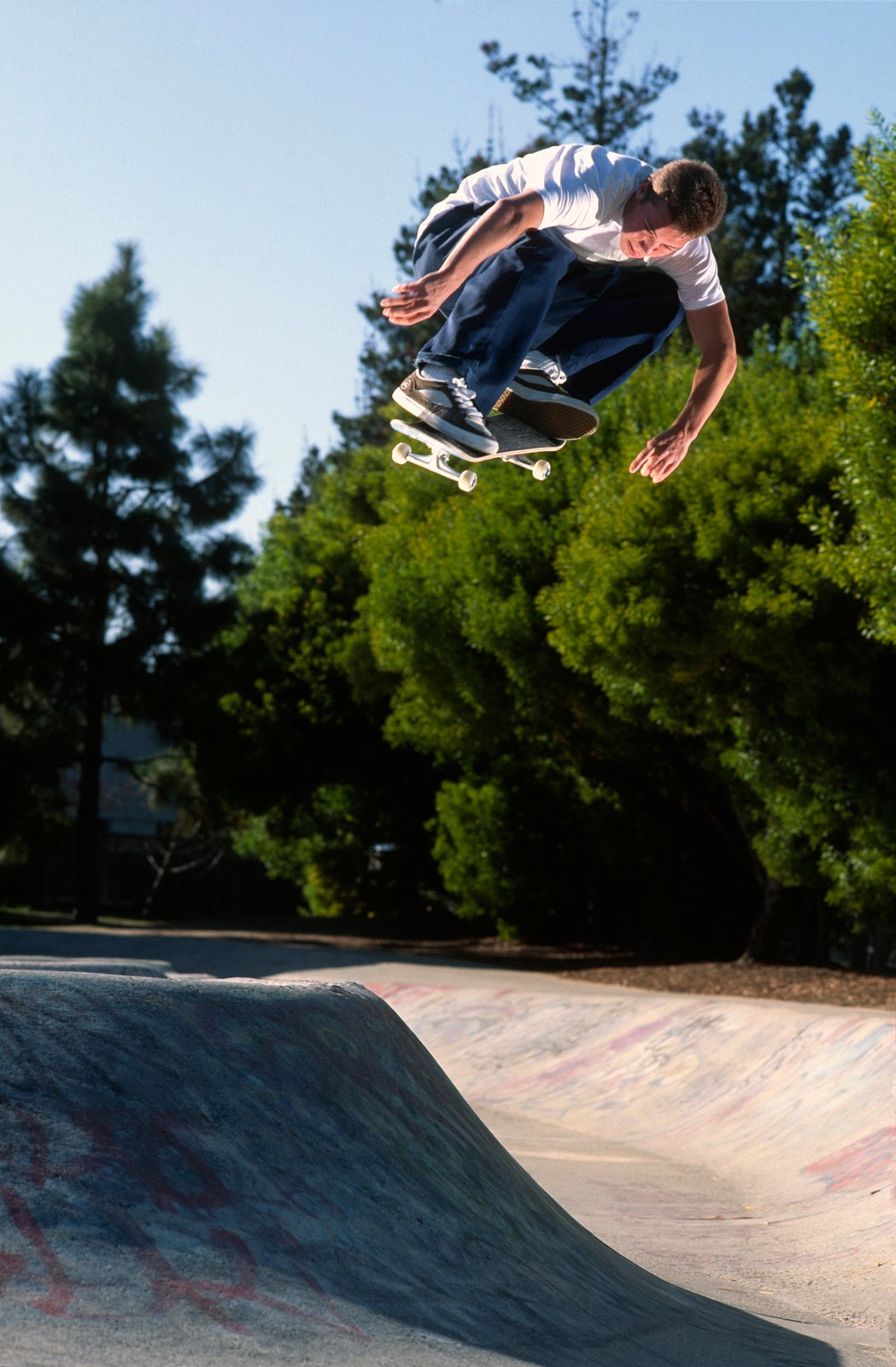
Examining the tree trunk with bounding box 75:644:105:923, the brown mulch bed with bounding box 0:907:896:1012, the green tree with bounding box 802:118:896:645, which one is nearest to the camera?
the green tree with bounding box 802:118:896:645

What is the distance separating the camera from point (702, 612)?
13.8m

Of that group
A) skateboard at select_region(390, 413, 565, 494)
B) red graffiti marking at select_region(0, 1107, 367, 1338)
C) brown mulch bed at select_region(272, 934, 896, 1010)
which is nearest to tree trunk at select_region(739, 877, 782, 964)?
brown mulch bed at select_region(272, 934, 896, 1010)

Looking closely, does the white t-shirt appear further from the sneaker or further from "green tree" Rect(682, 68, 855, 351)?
"green tree" Rect(682, 68, 855, 351)

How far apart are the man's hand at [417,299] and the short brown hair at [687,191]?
0.73 m

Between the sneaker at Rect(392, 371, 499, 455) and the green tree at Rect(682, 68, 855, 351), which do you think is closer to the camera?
the sneaker at Rect(392, 371, 499, 455)

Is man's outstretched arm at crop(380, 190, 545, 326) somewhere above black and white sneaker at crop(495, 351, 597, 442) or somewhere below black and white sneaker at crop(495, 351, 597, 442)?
above

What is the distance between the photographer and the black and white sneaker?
477 cm

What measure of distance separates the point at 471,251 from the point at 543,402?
80 centimetres

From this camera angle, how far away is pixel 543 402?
4781mm

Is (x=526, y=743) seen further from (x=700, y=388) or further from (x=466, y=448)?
(x=466, y=448)

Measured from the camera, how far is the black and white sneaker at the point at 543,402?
188 inches

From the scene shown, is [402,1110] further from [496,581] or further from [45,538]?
[45,538]

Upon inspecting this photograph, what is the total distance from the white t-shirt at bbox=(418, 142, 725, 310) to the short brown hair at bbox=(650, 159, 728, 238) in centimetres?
7

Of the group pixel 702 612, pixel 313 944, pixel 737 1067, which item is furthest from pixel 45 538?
pixel 737 1067
